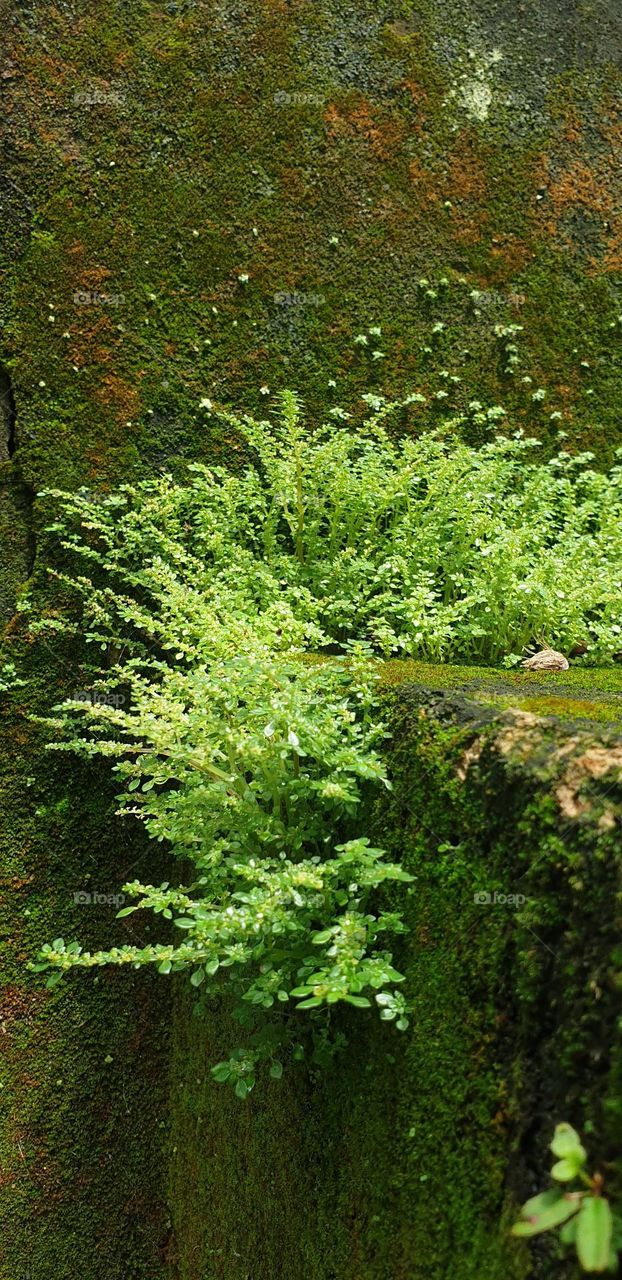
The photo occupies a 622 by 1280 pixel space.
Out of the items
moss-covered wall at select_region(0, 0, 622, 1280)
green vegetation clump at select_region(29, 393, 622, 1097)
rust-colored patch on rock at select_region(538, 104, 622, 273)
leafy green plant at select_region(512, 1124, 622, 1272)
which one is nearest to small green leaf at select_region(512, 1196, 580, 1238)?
leafy green plant at select_region(512, 1124, 622, 1272)

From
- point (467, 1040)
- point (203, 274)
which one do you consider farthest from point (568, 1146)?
point (203, 274)

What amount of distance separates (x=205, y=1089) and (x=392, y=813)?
58.0 inches

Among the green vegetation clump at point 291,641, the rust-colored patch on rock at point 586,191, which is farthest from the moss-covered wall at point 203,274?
the green vegetation clump at point 291,641

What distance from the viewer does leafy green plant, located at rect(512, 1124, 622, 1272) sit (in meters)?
0.88

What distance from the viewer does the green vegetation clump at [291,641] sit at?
6.10 ft

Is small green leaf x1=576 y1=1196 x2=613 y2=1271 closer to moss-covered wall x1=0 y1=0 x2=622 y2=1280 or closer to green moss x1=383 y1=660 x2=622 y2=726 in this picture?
green moss x1=383 y1=660 x2=622 y2=726

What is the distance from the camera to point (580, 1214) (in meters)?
0.91

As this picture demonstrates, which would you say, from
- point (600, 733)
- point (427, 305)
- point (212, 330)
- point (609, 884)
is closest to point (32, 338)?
point (212, 330)

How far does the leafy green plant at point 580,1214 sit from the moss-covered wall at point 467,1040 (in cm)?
6

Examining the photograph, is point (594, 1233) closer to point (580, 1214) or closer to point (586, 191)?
point (580, 1214)

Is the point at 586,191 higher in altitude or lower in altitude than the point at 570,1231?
higher

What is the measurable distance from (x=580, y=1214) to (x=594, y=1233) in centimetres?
3

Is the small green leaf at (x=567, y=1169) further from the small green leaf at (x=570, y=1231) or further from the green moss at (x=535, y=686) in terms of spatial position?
the green moss at (x=535, y=686)

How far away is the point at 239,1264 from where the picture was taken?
2.36 metres
